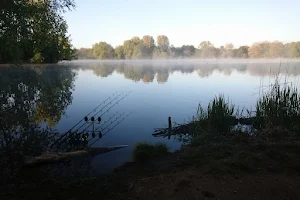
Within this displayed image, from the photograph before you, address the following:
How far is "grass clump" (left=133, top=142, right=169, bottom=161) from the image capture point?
31.6 ft

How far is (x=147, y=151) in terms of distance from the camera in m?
9.77

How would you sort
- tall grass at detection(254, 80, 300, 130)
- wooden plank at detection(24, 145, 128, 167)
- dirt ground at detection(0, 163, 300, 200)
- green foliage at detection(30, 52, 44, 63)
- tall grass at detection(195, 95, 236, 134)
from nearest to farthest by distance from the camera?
dirt ground at detection(0, 163, 300, 200), wooden plank at detection(24, 145, 128, 167), tall grass at detection(254, 80, 300, 130), tall grass at detection(195, 95, 236, 134), green foliage at detection(30, 52, 44, 63)

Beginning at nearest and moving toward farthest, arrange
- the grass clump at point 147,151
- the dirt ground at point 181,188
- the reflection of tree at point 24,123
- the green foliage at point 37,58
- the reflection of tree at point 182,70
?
the dirt ground at point 181,188, the grass clump at point 147,151, the reflection of tree at point 24,123, the reflection of tree at point 182,70, the green foliage at point 37,58

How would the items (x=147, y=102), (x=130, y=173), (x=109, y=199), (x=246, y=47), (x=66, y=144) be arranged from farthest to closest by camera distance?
(x=246, y=47) → (x=147, y=102) → (x=66, y=144) → (x=130, y=173) → (x=109, y=199)

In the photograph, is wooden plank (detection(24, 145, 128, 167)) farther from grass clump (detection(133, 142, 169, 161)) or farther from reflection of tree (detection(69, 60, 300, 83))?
reflection of tree (detection(69, 60, 300, 83))

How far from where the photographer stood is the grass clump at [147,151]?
31.6ft

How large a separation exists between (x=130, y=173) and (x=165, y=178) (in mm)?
1647

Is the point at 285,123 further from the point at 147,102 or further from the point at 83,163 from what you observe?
the point at 147,102

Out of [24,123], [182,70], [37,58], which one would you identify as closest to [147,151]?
[24,123]

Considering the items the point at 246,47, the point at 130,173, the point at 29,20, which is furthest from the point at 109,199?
the point at 246,47

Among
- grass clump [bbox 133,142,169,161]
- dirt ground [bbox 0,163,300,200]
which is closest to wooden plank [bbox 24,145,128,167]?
grass clump [bbox 133,142,169,161]

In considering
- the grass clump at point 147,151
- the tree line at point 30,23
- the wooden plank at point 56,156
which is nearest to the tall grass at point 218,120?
the grass clump at point 147,151

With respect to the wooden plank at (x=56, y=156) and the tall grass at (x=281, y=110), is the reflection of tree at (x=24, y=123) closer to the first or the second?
the wooden plank at (x=56, y=156)

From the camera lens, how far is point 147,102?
944 inches
